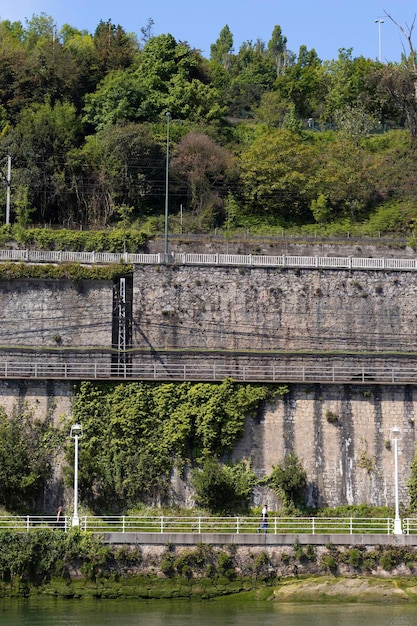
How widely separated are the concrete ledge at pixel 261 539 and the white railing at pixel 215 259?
16.9 metres

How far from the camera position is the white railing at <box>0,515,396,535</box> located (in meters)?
44.9

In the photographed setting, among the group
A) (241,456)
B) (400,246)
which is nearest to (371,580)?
(241,456)

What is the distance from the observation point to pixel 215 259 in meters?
58.6

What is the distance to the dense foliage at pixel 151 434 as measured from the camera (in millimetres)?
49688

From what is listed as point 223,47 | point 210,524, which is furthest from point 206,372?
point 223,47

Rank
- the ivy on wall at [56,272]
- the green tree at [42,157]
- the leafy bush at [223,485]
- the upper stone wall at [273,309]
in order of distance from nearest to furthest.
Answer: the leafy bush at [223,485], the ivy on wall at [56,272], the upper stone wall at [273,309], the green tree at [42,157]

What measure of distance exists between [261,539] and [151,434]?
27.0ft

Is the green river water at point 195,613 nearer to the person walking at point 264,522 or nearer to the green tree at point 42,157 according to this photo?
the person walking at point 264,522

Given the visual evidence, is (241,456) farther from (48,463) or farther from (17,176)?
(17,176)

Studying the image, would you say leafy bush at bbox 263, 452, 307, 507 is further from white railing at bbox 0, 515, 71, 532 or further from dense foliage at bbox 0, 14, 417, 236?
dense foliage at bbox 0, 14, 417, 236

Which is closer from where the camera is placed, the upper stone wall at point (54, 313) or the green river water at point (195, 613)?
the green river water at point (195, 613)

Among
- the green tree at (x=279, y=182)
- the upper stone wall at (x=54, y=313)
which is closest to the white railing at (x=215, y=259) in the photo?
the upper stone wall at (x=54, y=313)

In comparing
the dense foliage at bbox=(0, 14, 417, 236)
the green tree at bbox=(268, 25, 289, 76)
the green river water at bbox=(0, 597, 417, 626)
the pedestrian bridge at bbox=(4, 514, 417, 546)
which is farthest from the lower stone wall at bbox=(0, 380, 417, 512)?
the green tree at bbox=(268, 25, 289, 76)

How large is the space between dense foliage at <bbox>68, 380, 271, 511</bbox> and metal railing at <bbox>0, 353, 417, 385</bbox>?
629 millimetres
